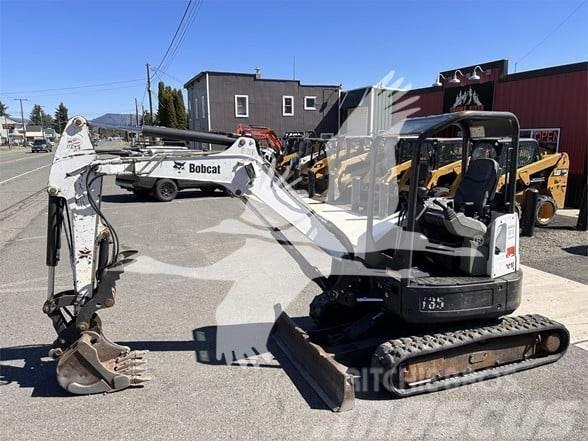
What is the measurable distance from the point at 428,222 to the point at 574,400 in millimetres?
1935

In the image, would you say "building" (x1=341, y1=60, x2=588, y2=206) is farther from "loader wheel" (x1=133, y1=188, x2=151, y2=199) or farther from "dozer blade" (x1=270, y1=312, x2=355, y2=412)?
"loader wheel" (x1=133, y1=188, x2=151, y2=199)

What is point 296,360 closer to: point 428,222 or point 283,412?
point 283,412

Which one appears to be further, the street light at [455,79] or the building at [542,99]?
the street light at [455,79]

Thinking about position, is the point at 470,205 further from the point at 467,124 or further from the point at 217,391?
the point at 217,391

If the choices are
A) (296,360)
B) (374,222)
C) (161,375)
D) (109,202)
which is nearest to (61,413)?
(161,375)

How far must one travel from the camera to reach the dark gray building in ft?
111

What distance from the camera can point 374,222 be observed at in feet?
16.3

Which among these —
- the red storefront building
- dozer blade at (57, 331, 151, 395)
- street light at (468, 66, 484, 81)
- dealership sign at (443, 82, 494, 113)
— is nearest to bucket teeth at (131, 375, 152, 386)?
dozer blade at (57, 331, 151, 395)

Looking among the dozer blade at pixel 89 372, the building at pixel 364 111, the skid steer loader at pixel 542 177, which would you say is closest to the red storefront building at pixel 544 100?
the skid steer loader at pixel 542 177

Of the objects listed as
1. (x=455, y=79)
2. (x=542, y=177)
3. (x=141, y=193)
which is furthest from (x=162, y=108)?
(x=542, y=177)

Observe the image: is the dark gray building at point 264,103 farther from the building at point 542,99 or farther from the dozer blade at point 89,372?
the dozer blade at point 89,372

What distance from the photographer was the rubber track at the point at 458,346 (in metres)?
3.97

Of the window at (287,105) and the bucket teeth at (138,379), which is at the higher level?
the window at (287,105)

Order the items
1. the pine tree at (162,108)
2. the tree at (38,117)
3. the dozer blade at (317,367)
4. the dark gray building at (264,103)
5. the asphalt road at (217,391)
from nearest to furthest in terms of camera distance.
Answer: the asphalt road at (217,391) → the dozer blade at (317,367) → the dark gray building at (264,103) → the pine tree at (162,108) → the tree at (38,117)
